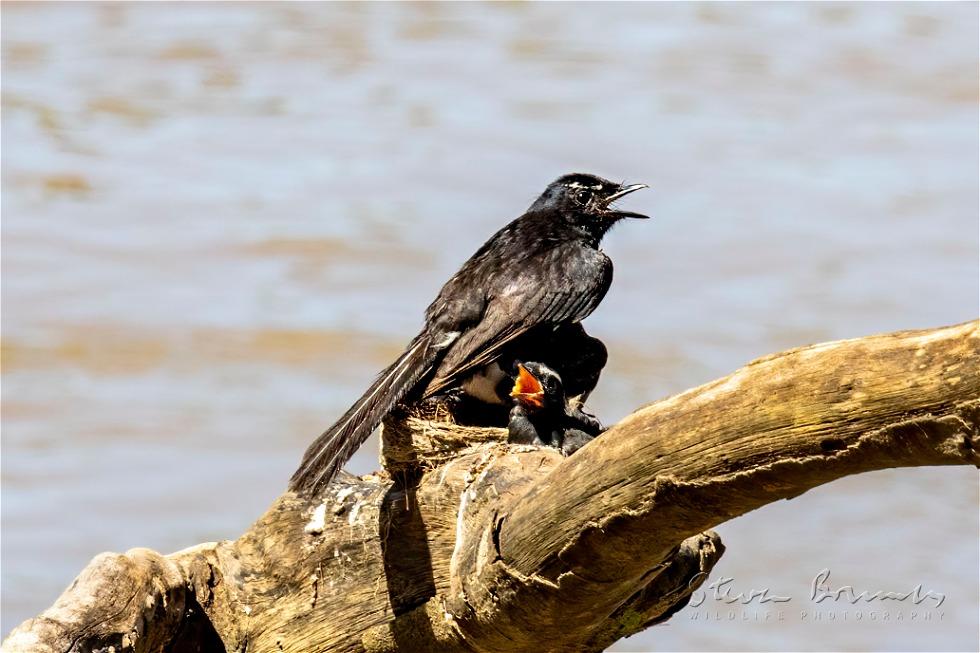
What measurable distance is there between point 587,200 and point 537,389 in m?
1.33

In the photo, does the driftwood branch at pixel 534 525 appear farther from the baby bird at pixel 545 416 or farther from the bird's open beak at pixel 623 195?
the bird's open beak at pixel 623 195

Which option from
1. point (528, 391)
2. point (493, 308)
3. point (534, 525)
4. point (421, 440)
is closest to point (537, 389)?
point (528, 391)

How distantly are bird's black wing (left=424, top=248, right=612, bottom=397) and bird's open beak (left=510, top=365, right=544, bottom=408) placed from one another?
Answer: 22 centimetres

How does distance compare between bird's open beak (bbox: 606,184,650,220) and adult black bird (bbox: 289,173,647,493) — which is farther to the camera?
bird's open beak (bbox: 606,184,650,220)

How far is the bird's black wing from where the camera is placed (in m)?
4.71

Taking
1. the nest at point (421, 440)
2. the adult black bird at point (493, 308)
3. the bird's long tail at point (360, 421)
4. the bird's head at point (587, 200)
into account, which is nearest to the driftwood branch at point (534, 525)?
the nest at point (421, 440)

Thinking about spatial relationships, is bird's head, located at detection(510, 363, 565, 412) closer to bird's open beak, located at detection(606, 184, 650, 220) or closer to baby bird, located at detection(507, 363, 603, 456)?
baby bird, located at detection(507, 363, 603, 456)

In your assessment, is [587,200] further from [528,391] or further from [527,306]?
[528,391]

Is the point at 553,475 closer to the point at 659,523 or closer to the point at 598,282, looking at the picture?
the point at 659,523

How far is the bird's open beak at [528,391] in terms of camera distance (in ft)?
14.4

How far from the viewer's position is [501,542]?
12.2ft

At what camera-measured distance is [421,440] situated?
14.5ft

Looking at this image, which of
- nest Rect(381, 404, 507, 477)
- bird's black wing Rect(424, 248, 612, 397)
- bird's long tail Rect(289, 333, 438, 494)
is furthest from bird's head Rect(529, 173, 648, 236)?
nest Rect(381, 404, 507, 477)

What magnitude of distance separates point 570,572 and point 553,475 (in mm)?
255
